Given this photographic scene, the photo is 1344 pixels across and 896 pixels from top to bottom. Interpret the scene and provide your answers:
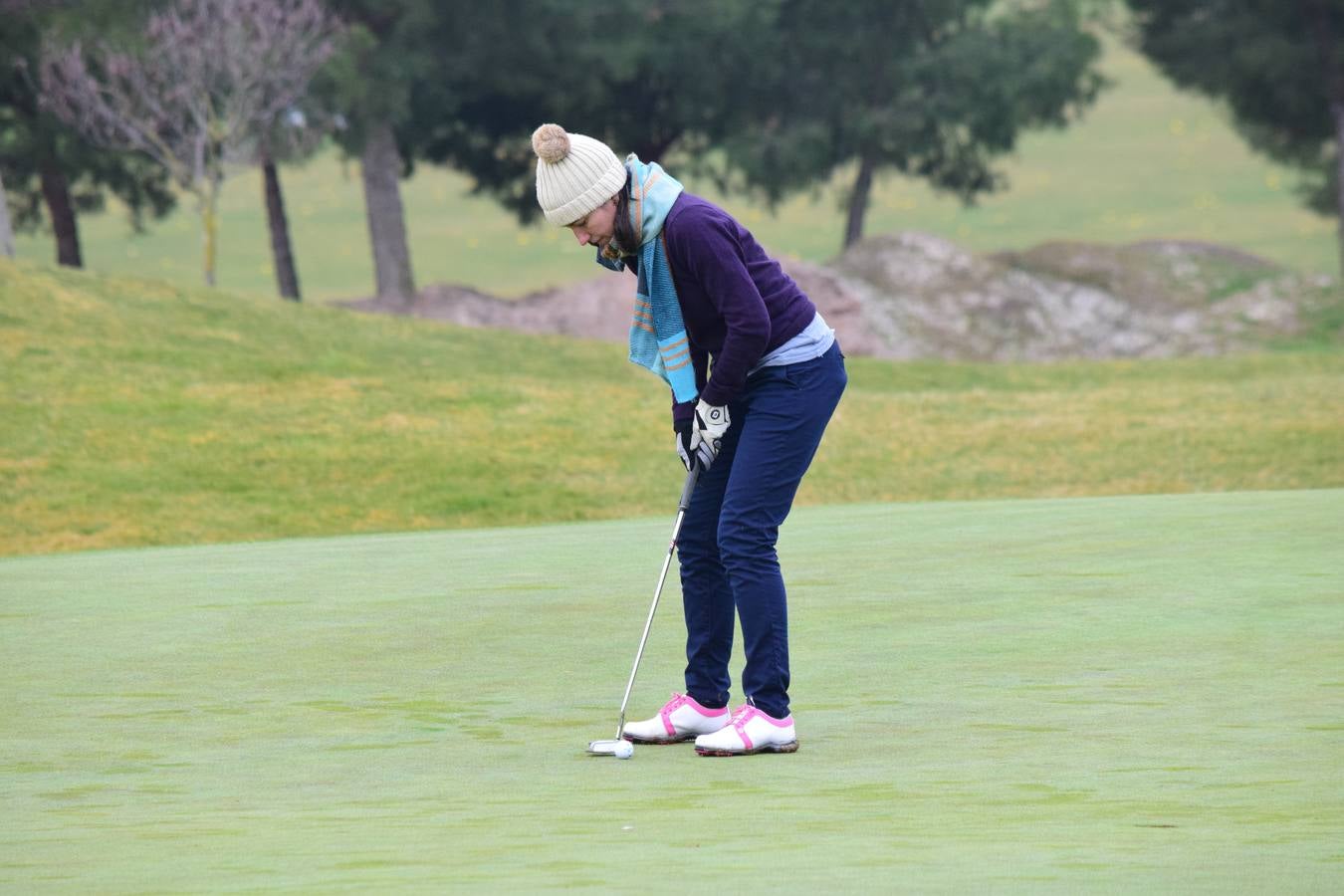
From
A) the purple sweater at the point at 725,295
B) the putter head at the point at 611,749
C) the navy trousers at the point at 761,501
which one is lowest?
the putter head at the point at 611,749

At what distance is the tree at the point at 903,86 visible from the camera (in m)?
34.8

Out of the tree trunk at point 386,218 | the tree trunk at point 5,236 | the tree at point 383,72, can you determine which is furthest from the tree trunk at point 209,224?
the tree trunk at point 386,218

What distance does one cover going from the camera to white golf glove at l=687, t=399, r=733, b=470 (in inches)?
228

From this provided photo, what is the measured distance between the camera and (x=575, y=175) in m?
5.75

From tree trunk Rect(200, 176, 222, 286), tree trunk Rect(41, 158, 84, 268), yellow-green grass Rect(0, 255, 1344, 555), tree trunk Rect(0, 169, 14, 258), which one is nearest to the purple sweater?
yellow-green grass Rect(0, 255, 1344, 555)

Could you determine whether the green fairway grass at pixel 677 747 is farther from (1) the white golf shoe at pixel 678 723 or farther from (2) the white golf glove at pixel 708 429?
(2) the white golf glove at pixel 708 429

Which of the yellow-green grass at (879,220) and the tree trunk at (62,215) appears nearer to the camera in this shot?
the tree trunk at (62,215)

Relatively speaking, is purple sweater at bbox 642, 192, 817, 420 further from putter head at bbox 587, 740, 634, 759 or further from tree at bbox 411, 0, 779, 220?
tree at bbox 411, 0, 779, 220

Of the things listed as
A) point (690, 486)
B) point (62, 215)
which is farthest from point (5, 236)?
point (690, 486)

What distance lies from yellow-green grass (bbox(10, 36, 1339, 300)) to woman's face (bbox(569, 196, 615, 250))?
139ft

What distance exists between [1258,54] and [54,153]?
65.4 ft

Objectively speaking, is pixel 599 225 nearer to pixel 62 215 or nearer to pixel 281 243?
pixel 62 215

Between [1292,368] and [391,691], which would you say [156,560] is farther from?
[1292,368]

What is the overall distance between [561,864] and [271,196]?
108 ft
